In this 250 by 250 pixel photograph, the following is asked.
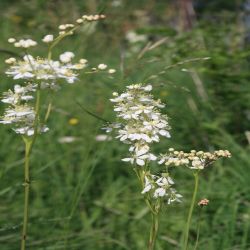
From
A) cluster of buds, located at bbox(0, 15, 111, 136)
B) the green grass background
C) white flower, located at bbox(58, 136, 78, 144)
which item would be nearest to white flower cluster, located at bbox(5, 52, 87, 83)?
cluster of buds, located at bbox(0, 15, 111, 136)

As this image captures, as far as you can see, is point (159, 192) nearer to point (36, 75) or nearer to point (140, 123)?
point (140, 123)

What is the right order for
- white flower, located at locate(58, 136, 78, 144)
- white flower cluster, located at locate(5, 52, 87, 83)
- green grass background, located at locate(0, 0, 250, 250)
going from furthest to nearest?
white flower, located at locate(58, 136, 78, 144) → green grass background, located at locate(0, 0, 250, 250) → white flower cluster, located at locate(5, 52, 87, 83)

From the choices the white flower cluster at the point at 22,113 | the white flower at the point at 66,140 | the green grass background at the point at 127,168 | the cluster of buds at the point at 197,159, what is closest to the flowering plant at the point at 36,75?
the white flower cluster at the point at 22,113

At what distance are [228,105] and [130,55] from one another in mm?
1282

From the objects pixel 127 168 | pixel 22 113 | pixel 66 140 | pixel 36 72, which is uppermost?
pixel 36 72

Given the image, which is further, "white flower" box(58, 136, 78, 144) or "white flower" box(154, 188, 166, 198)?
"white flower" box(58, 136, 78, 144)

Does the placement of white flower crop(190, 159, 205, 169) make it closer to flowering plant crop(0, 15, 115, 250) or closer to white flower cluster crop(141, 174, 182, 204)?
white flower cluster crop(141, 174, 182, 204)

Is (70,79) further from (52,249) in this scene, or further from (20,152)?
(20,152)

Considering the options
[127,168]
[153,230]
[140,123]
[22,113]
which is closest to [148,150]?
[140,123]

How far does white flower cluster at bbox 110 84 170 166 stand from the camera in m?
1.26

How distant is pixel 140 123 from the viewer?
4.26 feet

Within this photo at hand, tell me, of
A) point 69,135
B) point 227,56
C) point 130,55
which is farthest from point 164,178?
point 130,55

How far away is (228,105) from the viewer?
10.2 feet

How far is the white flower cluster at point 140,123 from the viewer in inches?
49.7
